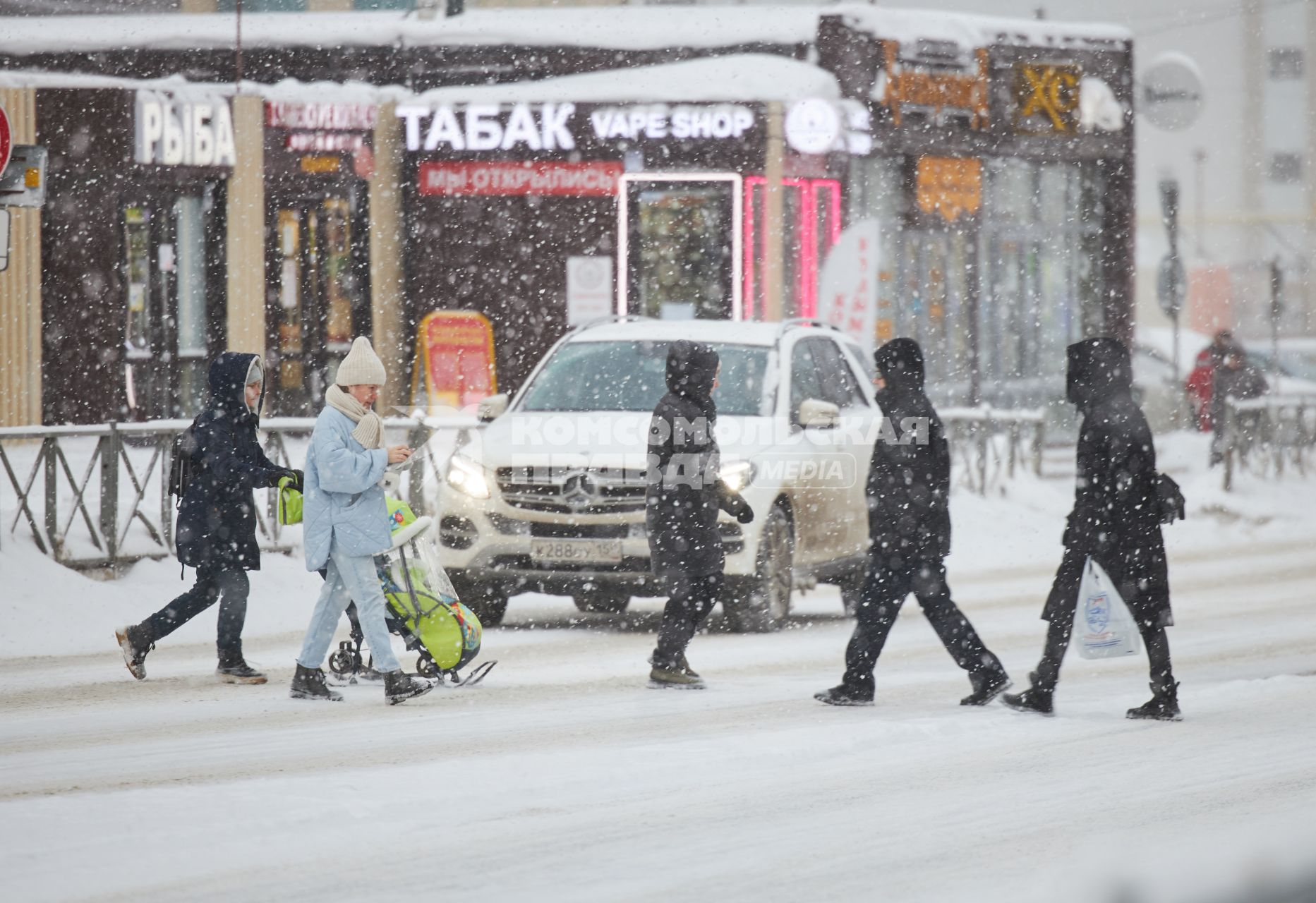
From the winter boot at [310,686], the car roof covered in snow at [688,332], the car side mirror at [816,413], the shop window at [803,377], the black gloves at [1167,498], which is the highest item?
the car roof covered in snow at [688,332]

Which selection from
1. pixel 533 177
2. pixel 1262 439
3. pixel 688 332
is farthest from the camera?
pixel 533 177

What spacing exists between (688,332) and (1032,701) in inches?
200

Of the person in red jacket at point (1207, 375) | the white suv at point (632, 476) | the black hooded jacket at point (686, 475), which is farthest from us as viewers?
the person in red jacket at point (1207, 375)

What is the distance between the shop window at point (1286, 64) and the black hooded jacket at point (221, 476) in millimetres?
84005

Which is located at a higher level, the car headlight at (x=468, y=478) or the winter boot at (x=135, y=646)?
the car headlight at (x=468, y=478)

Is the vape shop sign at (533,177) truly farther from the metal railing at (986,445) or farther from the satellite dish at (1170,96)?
the satellite dish at (1170,96)

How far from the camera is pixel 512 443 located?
11.9 metres

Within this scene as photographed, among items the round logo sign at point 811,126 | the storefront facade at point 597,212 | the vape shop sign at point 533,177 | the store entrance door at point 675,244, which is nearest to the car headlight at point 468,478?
the storefront facade at point 597,212

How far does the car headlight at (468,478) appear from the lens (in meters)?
11.8

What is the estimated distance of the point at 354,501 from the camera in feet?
28.3

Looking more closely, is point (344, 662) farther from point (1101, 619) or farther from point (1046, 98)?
point (1046, 98)

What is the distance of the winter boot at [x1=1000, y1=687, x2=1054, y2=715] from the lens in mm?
8531

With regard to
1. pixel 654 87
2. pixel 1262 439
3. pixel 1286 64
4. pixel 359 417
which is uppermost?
pixel 1286 64

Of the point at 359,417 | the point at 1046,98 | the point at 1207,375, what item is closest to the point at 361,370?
the point at 359,417
